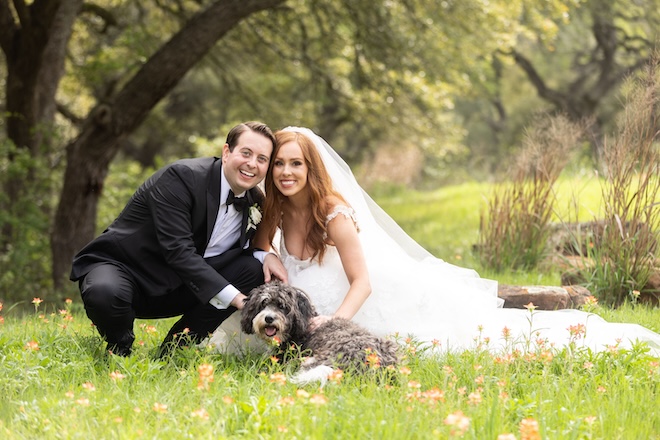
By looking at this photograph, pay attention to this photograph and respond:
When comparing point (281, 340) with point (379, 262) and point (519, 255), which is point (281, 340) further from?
point (519, 255)

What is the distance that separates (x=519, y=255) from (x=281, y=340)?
12.8 ft

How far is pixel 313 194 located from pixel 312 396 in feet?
5.64

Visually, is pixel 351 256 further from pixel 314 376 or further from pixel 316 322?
pixel 314 376

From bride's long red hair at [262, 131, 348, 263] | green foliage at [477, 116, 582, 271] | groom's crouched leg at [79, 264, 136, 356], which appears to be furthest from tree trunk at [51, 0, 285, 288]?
groom's crouched leg at [79, 264, 136, 356]

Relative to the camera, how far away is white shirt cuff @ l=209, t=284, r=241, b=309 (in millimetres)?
4074

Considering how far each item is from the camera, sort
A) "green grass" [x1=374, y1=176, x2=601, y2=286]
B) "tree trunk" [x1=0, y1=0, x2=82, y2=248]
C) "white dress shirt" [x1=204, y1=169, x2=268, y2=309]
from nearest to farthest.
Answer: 1. "white dress shirt" [x1=204, y1=169, x2=268, y2=309]
2. "green grass" [x1=374, y1=176, x2=601, y2=286]
3. "tree trunk" [x1=0, y1=0, x2=82, y2=248]

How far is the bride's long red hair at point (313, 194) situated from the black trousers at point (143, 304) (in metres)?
0.40

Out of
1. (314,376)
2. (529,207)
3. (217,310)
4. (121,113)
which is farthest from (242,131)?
(121,113)

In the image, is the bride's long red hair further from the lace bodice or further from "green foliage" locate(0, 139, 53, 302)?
"green foliage" locate(0, 139, 53, 302)

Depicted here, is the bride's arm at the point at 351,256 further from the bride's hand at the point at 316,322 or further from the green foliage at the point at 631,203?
the green foliage at the point at 631,203

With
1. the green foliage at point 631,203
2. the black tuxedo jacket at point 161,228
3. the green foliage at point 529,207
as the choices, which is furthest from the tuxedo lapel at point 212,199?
the green foliage at point 529,207

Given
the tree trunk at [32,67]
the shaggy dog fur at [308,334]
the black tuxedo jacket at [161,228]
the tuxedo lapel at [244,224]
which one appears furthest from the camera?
the tree trunk at [32,67]

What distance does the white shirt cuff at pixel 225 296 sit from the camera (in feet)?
13.4

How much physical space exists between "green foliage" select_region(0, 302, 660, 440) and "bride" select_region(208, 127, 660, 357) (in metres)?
0.43
